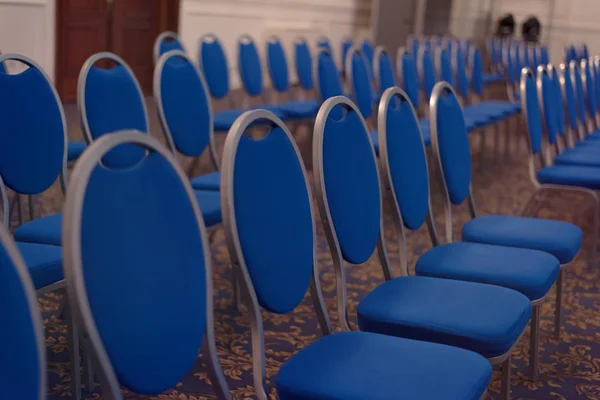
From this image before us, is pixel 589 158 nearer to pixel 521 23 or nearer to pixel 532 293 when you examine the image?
pixel 532 293

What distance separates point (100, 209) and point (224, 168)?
0.43 metres

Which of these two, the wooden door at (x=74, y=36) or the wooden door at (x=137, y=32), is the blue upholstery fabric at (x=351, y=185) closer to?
the wooden door at (x=74, y=36)

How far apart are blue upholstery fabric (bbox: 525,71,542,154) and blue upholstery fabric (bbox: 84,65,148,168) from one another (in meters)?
1.86

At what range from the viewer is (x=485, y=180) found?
618 centimetres

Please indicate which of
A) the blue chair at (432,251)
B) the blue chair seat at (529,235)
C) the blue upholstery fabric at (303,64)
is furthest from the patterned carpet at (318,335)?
the blue upholstery fabric at (303,64)

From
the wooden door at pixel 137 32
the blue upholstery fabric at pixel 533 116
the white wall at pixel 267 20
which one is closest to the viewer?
the blue upholstery fabric at pixel 533 116

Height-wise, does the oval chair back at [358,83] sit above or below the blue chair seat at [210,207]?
above

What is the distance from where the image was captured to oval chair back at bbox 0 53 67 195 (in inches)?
102

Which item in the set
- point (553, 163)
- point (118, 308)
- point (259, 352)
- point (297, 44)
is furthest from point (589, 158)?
point (118, 308)

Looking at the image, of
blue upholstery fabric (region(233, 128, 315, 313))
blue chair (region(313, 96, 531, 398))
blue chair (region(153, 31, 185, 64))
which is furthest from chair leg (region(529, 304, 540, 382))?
blue chair (region(153, 31, 185, 64))

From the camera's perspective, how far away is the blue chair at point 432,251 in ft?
7.90

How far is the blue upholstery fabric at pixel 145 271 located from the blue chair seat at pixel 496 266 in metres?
1.14

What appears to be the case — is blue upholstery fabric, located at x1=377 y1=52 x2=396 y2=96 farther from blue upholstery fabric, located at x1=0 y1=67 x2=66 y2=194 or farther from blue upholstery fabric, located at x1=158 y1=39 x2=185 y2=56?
blue upholstery fabric, located at x1=0 y1=67 x2=66 y2=194

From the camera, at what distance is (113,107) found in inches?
120
